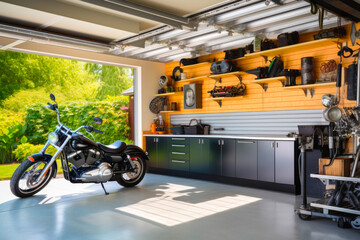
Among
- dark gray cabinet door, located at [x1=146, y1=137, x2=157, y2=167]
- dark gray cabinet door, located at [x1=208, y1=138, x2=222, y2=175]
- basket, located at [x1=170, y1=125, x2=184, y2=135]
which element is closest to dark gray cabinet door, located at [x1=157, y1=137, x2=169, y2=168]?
dark gray cabinet door, located at [x1=146, y1=137, x2=157, y2=167]

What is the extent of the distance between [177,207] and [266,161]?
75.5 inches

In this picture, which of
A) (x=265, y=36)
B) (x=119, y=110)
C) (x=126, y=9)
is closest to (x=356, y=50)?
(x=265, y=36)

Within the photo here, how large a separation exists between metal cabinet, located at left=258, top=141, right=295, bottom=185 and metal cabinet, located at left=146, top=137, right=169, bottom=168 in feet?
7.89

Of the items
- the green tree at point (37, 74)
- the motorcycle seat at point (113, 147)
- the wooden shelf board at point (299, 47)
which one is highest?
the green tree at point (37, 74)

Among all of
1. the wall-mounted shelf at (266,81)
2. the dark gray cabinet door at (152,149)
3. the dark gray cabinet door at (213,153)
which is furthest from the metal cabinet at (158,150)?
the wall-mounted shelf at (266,81)

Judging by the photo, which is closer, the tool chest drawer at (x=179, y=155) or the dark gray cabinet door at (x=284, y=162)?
the dark gray cabinet door at (x=284, y=162)

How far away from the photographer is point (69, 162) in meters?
5.02

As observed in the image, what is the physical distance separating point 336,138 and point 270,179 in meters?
1.65

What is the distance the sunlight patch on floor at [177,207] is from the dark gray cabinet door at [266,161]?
0.67 meters

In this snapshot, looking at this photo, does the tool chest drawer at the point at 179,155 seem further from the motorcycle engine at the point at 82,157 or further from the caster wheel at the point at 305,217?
the caster wheel at the point at 305,217

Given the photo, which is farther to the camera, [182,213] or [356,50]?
[356,50]

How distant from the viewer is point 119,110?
9906mm

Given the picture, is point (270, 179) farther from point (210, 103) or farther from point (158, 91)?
point (158, 91)

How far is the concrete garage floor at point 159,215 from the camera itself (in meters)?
3.33
